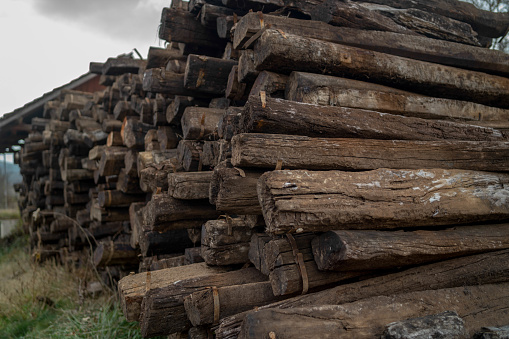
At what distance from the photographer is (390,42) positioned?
3555 mm

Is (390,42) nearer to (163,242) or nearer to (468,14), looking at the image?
(468,14)

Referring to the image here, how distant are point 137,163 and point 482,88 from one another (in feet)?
12.1

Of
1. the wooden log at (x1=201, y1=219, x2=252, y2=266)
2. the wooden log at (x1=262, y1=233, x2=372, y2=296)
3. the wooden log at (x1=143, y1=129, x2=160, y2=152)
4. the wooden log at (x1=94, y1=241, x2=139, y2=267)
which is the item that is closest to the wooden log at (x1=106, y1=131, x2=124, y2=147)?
the wooden log at (x1=143, y1=129, x2=160, y2=152)

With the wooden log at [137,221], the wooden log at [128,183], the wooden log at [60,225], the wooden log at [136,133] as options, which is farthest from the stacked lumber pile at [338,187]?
the wooden log at [60,225]

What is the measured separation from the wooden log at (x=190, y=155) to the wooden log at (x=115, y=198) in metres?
2.16

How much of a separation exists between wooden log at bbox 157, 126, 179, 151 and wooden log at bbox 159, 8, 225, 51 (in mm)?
980

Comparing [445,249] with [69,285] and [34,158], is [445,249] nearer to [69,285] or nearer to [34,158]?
[69,285]

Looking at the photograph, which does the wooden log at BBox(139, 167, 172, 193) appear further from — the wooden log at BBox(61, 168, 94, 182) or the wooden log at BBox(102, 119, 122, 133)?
the wooden log at BBox(61, 168, 94, 182)

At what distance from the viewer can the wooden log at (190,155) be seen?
12.1 feet

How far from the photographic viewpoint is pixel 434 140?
9.86 ft

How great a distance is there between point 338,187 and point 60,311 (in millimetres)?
4652

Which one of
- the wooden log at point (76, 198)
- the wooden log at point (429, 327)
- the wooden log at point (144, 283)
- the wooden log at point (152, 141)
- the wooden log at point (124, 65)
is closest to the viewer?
the wooden log at point (429, 327)

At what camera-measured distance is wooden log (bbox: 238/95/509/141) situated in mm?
2516

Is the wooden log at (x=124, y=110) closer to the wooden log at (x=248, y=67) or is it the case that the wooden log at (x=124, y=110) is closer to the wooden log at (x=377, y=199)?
the wooden log at (x=248, y=67)
